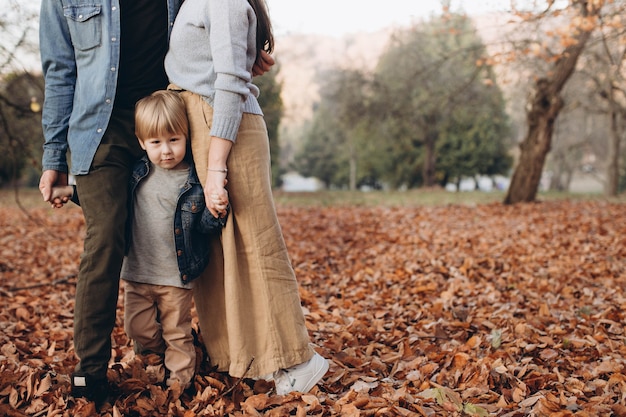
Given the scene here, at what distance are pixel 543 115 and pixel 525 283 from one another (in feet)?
26.5

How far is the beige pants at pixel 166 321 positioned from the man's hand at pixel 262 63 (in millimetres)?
1115

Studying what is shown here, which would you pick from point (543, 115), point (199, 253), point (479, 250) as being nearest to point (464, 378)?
point (199, 253)

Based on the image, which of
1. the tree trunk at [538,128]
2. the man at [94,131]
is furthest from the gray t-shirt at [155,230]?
the tree trunk at [538,128]

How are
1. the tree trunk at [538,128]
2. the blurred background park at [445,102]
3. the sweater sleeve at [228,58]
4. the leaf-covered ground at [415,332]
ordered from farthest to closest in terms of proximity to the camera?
the tree trunk at [538,128] < the blurred background park at [445,102] < the leaf-covered ground at [415,332] < the sweater sleeve at [228,58]

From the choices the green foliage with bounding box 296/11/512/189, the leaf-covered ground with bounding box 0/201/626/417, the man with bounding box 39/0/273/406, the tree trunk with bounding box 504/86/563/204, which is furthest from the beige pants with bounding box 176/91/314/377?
the green foliage with bounding box 296/11/512/189

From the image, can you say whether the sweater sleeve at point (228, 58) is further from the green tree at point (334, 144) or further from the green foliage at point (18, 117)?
the green tree at point (334, 144)

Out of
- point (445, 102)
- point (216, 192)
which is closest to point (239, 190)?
point (216, 192)

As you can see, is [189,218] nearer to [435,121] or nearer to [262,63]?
[262,63]

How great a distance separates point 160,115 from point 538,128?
37.3 ft

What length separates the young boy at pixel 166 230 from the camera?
2.28 meters

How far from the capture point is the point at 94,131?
224 cm

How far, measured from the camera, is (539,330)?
11.9 feet

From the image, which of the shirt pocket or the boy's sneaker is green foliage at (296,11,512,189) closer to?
the shirt pocket

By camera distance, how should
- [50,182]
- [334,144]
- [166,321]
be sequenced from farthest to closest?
[334,144] → [166,321] → [50,182]
